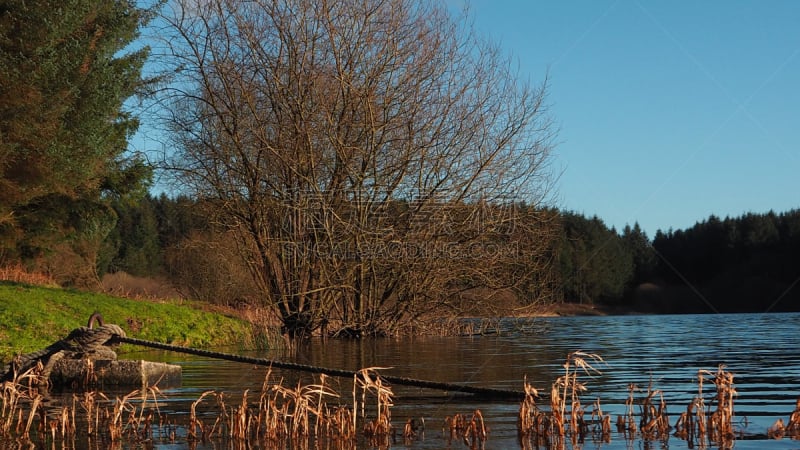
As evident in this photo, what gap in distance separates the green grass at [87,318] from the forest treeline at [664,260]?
1517 inches

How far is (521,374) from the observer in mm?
12273

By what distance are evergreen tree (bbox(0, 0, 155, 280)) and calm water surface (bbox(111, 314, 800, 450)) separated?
19.9 feet

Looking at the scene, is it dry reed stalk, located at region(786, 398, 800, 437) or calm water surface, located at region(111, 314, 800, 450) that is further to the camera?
calm water surface, located at region(111, 314, 800, 450)

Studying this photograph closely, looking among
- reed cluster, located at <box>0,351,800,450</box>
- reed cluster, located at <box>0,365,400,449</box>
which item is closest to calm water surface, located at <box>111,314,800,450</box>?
reed cluster, located at <box>0,351,800,450</box>

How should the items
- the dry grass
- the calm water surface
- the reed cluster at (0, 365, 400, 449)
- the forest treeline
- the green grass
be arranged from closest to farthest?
the reed cluster at (0, 365, 400, 449) → the calm water surface → the green grass → the dry grass → the forest treeline

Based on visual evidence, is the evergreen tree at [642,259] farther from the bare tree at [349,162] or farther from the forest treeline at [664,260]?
the bare tree at [349,162]

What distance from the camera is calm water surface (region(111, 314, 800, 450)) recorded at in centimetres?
753

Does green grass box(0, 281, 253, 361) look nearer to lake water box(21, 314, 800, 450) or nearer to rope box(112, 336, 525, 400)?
lake water box(21, 314, 800, 450)

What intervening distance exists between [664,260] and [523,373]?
81829mm

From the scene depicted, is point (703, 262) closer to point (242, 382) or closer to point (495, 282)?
point (495, 282)

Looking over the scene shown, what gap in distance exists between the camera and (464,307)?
25109mm

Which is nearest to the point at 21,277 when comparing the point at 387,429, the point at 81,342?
the point at 81,342

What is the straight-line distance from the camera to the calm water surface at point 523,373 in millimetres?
7527

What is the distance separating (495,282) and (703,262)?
238 ft
